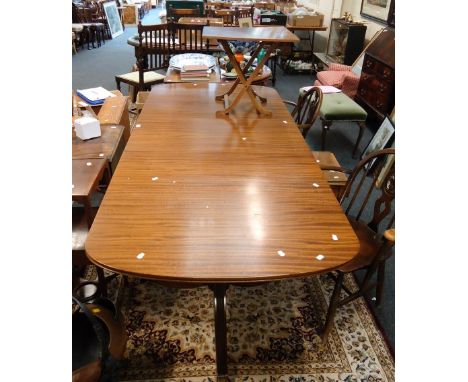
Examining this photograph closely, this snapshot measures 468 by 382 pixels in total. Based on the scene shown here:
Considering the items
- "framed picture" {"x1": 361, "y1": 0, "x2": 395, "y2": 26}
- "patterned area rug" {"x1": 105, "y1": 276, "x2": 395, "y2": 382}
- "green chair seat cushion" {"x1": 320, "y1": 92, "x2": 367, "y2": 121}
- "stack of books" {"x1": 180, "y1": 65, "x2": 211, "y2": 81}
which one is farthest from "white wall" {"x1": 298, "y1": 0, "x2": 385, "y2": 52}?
"patterned area rug" {"x1": 105, "y1": 276, "x2": 395, "y2": 382}

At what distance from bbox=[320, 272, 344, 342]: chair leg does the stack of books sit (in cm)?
181

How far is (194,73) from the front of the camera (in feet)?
8.54

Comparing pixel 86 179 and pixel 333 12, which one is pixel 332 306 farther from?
pixel 333 12

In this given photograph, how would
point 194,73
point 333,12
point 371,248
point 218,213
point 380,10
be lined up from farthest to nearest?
point 333,12 → point 380,10 → point 194,73 → point 371,248 → point 218,213

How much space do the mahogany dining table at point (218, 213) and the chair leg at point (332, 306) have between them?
0.37m

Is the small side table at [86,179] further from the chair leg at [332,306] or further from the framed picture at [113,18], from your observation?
the framed picture at [113,18]

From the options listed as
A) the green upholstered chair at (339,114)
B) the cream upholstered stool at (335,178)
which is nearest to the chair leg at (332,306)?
the cream upholstered stool at (335,178)

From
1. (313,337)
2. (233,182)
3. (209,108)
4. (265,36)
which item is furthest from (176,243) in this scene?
(265,36)

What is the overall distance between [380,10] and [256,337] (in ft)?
14.1

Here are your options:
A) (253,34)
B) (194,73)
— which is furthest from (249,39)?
(194,73)

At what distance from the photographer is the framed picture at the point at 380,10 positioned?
388 cm

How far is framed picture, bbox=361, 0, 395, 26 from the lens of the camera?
388cm

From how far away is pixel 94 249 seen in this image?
99cm

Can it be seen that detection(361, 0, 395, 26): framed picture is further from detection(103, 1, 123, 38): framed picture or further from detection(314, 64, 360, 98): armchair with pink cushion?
detection(103, 1, 123, 38): framed picture
